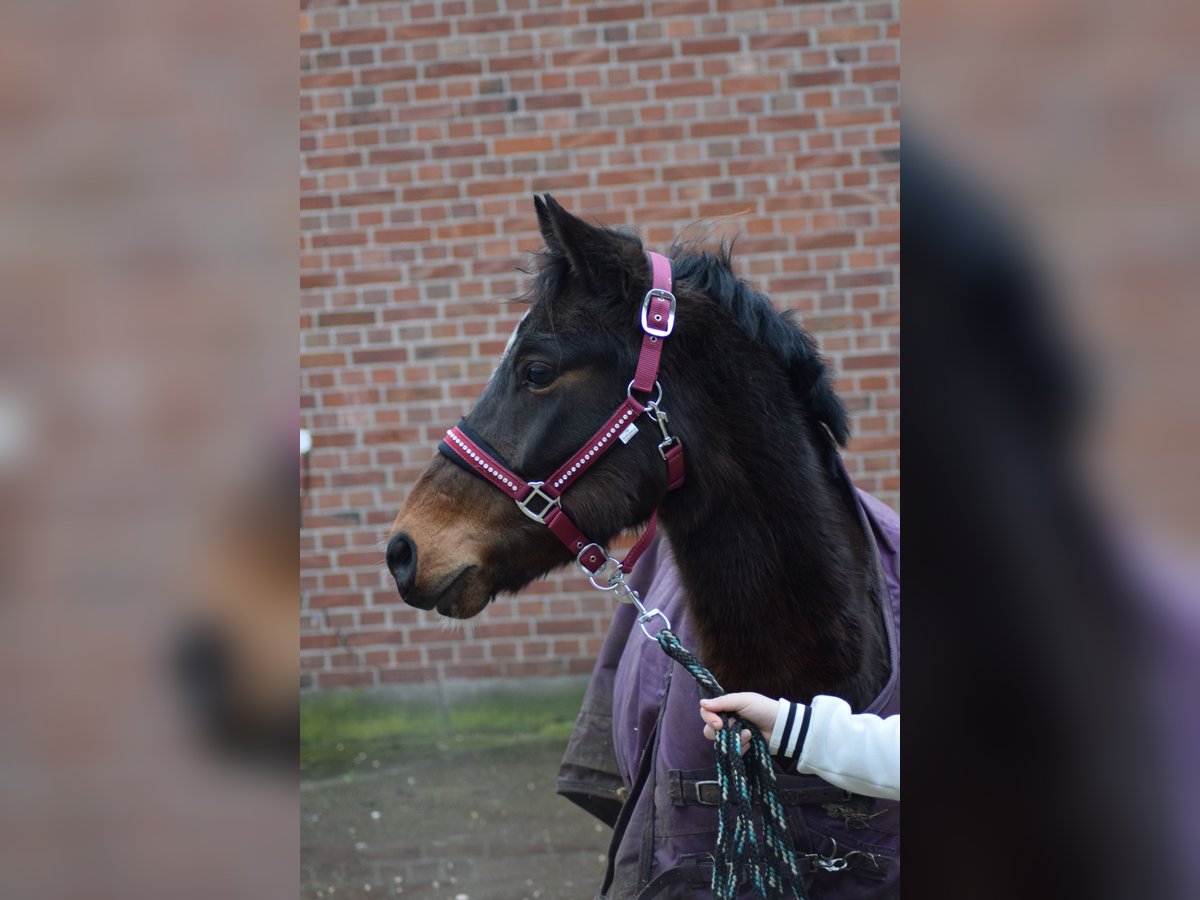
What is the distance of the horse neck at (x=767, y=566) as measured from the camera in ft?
5.57

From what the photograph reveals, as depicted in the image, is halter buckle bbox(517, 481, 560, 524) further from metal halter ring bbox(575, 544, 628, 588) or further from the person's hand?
the person's hand

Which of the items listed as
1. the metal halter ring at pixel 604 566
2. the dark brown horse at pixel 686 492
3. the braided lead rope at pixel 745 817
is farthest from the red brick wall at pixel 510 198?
the braided lead rope at pixel 745 817

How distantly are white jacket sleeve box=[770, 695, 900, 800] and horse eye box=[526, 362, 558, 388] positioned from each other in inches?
23.9

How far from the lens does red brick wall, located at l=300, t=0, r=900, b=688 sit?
434 centimetres

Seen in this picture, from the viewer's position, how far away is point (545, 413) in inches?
68.3

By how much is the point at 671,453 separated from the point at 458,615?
422mm

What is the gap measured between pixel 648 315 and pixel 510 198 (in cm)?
289

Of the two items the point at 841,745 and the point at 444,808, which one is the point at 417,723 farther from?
the point at 841,745

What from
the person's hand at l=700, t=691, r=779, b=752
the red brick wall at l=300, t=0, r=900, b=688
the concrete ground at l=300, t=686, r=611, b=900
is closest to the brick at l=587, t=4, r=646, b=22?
the red brick wall at l=300, t=0, r=900, b=688

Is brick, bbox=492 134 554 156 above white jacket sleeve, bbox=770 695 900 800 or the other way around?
above

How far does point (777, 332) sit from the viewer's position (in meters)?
1.81
